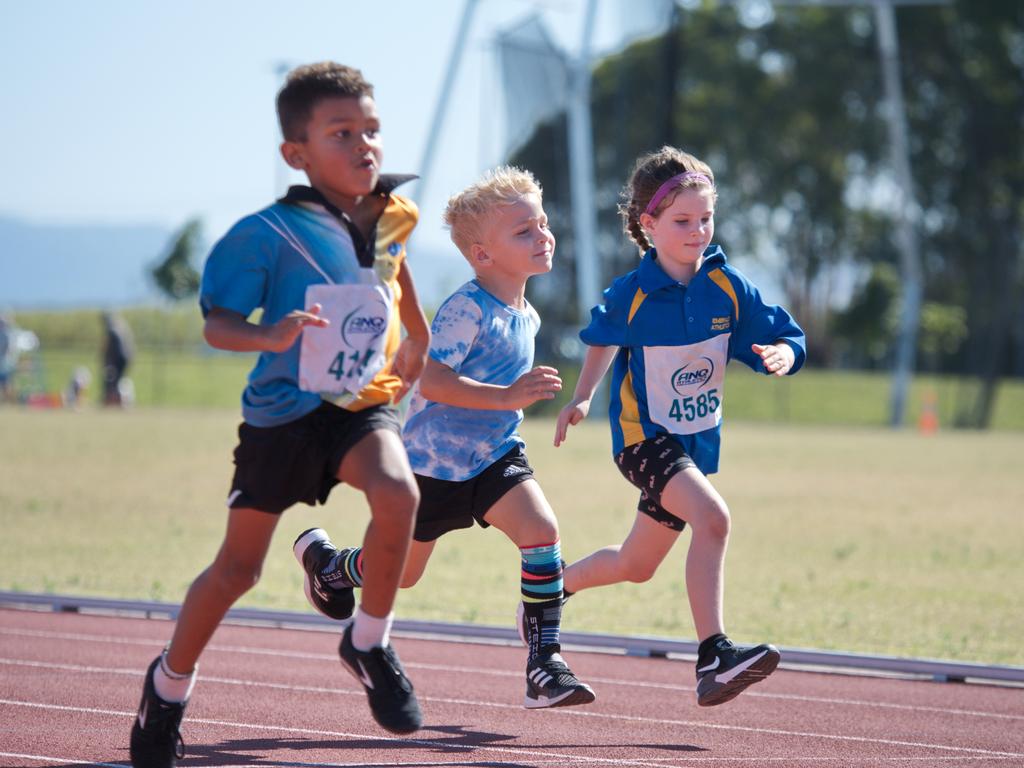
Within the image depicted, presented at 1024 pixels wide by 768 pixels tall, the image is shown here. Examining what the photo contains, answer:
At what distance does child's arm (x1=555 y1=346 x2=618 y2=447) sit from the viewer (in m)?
5.70

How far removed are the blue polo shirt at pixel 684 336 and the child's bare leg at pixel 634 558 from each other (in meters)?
0.34

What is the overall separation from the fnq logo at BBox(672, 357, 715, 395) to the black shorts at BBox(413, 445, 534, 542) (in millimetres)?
650

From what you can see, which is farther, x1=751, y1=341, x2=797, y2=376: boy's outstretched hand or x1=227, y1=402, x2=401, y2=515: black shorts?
x1=751, y1=341, x2=797, y2=376: boy's outstretched hand

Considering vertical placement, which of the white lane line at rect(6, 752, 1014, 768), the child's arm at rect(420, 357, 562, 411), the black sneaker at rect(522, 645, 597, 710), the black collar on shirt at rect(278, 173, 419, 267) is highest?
the black collar on shirt at rect(278, 173, 419, 267)

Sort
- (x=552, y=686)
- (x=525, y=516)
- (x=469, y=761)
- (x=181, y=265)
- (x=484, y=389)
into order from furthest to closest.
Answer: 1. (x=181, y=265)
2. (x=525, y=516)
3. (x=484, y=389)
4. (x=552, y=686)
5. (x=469, y=761)

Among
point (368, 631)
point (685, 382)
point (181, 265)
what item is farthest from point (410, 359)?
point (181, 265)

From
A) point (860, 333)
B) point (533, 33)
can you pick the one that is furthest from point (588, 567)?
point (860, 333)

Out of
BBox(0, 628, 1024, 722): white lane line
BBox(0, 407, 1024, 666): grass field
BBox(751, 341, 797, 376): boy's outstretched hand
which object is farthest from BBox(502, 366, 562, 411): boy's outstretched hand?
BBox(0, 407, 1024, 666): grass field

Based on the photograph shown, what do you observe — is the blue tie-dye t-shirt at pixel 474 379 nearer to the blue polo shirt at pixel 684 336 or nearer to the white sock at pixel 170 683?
the blue polo shirt at pixel 684 336

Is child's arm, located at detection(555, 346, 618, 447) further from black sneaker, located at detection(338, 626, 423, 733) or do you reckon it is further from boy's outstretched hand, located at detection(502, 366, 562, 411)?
black sneaker, located at detection(338, 626, 423, 733)

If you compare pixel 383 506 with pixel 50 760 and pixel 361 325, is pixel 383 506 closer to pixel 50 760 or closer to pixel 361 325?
pixel 361 325

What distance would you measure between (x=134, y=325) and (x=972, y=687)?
50974 mm

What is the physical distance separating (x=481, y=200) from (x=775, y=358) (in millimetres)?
1275

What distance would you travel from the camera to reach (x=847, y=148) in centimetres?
5959
